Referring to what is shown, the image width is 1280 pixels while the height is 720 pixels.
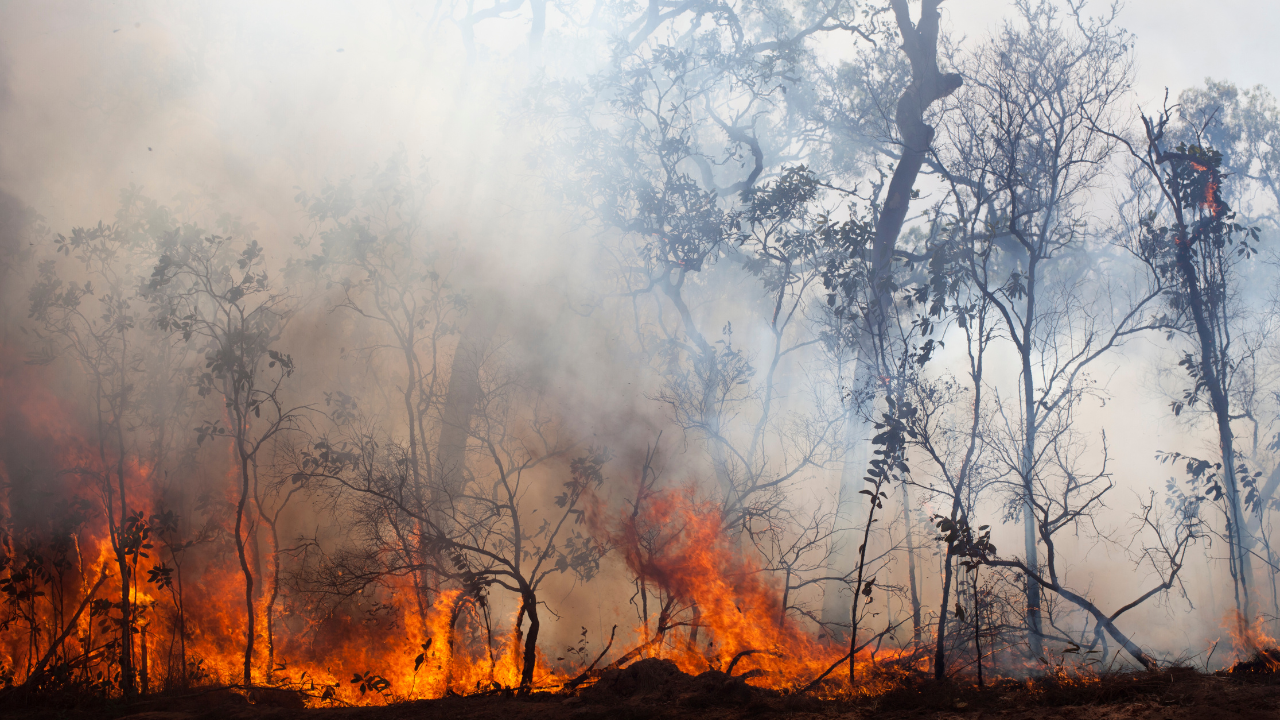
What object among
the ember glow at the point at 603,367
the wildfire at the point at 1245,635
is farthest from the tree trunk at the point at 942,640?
the wildfire at the point at 1245,635

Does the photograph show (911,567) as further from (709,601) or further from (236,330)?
(236,330)

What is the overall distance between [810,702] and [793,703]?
0.50 feet

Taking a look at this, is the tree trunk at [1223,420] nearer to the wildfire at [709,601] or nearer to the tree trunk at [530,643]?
the wildfire at [709,601]

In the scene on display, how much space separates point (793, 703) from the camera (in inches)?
206

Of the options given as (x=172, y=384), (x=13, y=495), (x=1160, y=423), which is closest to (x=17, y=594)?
Answer: (x=13, y=495)

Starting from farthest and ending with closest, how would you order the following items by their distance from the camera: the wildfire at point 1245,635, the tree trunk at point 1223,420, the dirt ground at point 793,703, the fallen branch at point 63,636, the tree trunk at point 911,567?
1. the tree trunk at point 911,567
2. the fallen branch at point 63,636
3. the tree trunk at point 1223,420
4. the wildfire at point 1245,635
5. the dirt ground at point 793,703

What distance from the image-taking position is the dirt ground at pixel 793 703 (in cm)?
452

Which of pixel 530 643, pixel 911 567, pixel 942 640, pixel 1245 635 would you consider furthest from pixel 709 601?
pixel 1245 635

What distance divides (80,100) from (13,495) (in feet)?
18.4

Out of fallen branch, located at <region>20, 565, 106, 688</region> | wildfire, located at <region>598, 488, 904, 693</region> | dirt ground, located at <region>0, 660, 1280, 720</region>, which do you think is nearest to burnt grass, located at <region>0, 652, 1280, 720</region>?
dirt ground, located at <region>0, 660, 1280, 720</region>

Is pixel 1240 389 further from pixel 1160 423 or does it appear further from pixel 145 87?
pixel 145 87

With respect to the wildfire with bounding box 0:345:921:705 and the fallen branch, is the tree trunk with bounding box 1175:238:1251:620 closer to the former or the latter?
the wildfire with bounding box 0:345:921:705

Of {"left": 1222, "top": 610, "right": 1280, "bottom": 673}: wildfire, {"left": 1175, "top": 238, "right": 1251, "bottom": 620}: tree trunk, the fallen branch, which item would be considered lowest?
{"left": 1222, "top": 610, "right": 1280, "bottom": 673}: wildfire

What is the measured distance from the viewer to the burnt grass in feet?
14.9
